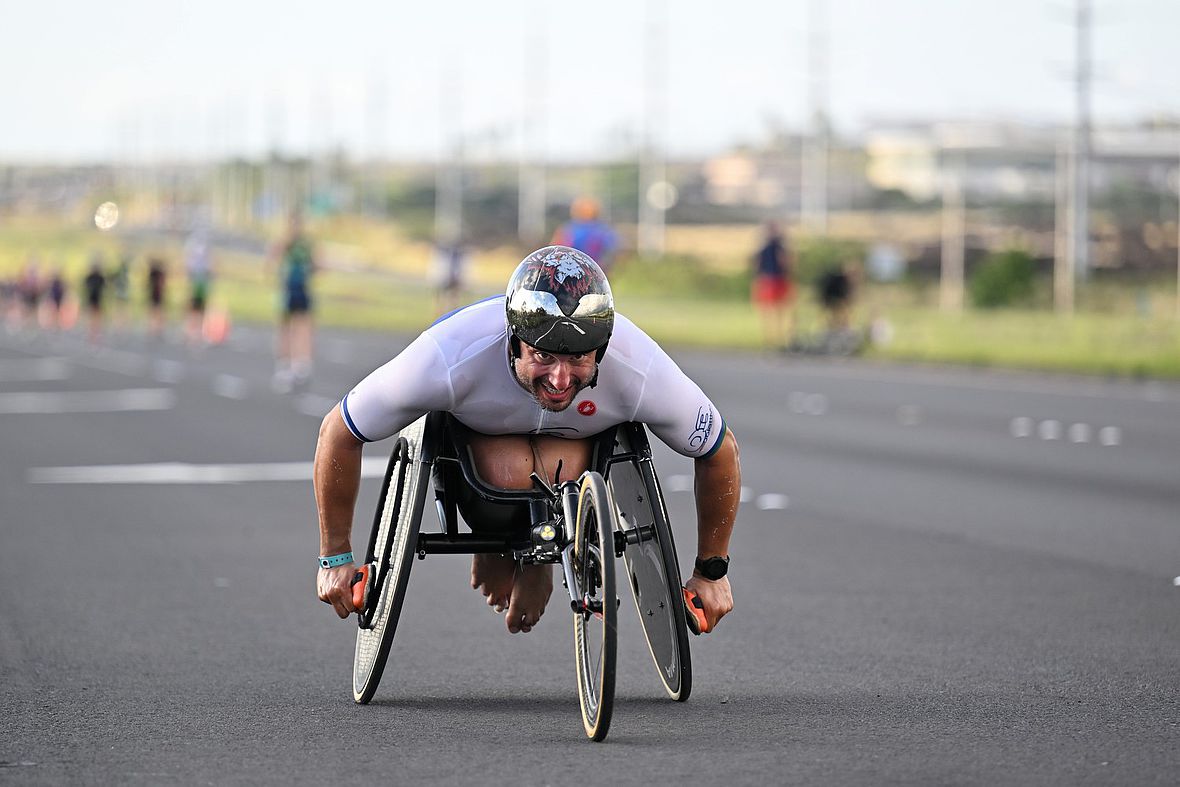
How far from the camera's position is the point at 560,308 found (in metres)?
5.99

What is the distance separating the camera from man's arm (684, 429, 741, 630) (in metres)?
6.62

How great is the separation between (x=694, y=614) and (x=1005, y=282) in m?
52.1

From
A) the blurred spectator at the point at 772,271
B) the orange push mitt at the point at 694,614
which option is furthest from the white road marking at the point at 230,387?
the orange push mitt at the point at 694,614

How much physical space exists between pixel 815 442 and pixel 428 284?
235ft

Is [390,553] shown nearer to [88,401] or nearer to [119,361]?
[88,401]

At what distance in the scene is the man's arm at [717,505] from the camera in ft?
21.7

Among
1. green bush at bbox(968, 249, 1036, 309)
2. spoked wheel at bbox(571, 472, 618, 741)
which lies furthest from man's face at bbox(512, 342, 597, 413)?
green bush at bbox(968, 249, 1036, 309)

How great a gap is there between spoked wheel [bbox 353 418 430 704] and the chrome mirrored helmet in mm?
726

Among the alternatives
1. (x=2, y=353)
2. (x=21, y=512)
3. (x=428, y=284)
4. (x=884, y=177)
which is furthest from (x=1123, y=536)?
(x=884, y=177)

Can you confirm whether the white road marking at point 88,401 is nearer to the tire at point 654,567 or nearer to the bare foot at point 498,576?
the bare foot at point 498,576

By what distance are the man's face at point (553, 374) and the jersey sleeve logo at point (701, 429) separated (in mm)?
460

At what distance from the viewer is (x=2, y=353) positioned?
43.1 m

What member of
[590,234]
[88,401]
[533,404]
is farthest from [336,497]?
[88,401]

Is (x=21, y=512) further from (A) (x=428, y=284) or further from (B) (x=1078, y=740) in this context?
(A) (x=428, y=284)
